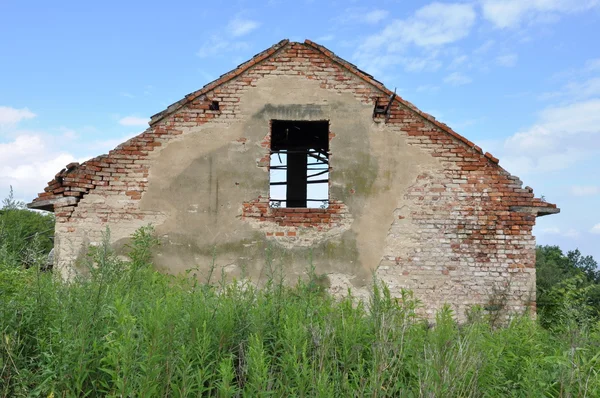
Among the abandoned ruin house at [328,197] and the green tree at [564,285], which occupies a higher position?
the abandoned ruin house at [328,197]

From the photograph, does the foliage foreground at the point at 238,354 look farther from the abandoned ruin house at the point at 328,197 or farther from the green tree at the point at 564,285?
the abandoned ruin house at the point at 328,197

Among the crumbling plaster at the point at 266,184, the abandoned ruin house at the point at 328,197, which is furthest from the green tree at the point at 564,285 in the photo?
the crumbling plaster at the point at 266,184

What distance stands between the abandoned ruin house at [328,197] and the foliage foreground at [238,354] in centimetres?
376

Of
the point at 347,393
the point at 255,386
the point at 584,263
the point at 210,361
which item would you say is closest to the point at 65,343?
the point at 210,361

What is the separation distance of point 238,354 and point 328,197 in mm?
5129

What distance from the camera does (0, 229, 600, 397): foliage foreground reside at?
3.20 metres

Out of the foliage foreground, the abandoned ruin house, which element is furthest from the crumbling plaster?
the foliage foreground

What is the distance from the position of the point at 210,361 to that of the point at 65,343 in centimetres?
105

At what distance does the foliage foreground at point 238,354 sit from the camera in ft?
10.5

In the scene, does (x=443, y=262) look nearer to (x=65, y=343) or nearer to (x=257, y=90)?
(x=257, y=90)

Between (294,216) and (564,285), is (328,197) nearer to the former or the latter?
(294,216)

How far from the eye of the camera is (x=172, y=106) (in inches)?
359

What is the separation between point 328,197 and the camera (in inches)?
353

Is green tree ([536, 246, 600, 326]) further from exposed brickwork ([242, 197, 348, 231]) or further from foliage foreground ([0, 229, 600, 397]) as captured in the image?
exposed brickwork ([242, 197, 348, 231])
